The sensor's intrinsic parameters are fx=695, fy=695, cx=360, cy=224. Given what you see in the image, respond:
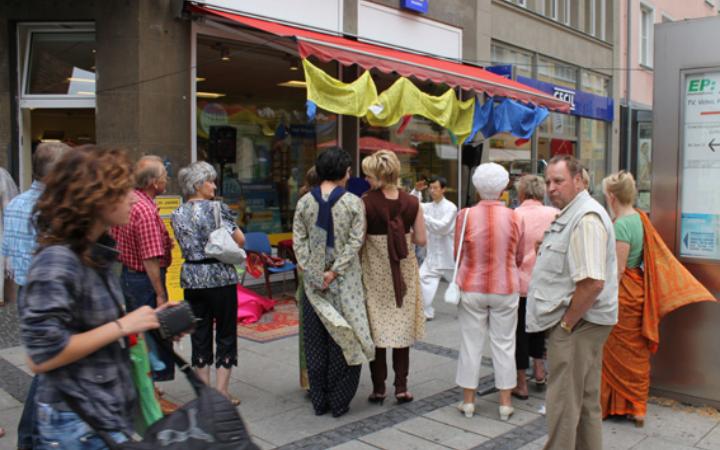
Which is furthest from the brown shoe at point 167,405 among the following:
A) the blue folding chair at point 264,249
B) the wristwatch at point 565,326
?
the blue folding chair at point 264,249

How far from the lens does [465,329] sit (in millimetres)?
5016

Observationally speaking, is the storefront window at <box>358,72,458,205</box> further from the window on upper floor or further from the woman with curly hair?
the window on upper floor

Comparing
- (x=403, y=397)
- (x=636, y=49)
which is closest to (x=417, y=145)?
(x=403, y=397)

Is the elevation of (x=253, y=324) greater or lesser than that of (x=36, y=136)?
lesser

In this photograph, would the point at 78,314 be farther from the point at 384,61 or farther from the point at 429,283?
the point at 384,61

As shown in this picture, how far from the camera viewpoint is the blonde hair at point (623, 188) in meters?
4.92

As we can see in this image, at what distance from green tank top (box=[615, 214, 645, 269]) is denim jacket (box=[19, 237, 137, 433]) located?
367cm

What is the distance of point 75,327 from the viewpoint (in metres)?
2.13

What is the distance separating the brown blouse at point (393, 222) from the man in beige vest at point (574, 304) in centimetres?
136

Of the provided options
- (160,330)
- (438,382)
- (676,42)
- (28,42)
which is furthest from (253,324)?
(160,330)

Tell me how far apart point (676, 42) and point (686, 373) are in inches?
99.2

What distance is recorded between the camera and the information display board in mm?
5234

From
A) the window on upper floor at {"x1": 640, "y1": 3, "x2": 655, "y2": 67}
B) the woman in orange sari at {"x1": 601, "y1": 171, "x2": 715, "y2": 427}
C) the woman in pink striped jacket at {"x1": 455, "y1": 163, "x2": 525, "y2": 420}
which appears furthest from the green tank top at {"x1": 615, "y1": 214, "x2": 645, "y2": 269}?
the window on upper floor at {"x1": 640, "y1": 3, "x2": 655, "y2": 67}

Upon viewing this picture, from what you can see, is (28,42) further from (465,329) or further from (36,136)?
(465,329)
